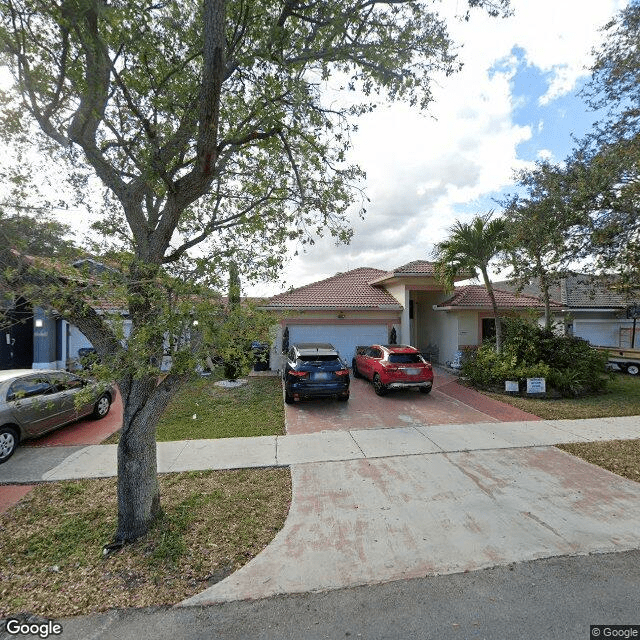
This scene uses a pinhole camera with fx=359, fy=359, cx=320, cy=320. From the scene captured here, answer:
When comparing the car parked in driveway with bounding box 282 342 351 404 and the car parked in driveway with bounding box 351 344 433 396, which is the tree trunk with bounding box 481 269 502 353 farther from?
the car parked in driveway with bounding box 282 342 351 404

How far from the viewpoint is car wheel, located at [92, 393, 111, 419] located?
8.62m

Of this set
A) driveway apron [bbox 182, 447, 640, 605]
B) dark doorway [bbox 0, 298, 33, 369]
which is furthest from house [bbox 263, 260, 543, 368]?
dark doorway [bbox 0, 298, 33, 369]

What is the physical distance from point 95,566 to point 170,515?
91 centimetres

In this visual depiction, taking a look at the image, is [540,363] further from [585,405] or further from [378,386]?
[378,386]

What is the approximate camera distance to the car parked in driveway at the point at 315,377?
9.47 m

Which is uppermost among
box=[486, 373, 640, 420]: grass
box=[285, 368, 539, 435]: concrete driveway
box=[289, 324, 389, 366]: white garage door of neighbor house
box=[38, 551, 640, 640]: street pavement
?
box=[289, 324, 389, 366]: white garage door of neighbor house

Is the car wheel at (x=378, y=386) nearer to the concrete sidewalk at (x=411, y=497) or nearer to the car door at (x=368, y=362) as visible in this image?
the car door at (x=368, y=362)

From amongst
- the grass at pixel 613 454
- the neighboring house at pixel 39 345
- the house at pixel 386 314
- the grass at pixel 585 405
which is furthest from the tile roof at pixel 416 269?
the neighboring house at pixel 39 345

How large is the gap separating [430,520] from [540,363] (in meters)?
9.10

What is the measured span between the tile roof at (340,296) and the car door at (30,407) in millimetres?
7946

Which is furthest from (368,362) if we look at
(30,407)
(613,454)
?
(30,407)

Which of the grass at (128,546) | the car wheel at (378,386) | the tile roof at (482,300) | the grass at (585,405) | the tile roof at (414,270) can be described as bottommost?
the grass at (128,546)

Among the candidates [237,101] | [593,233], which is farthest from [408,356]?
[237,101]

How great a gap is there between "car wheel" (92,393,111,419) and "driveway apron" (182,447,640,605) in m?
5.77
